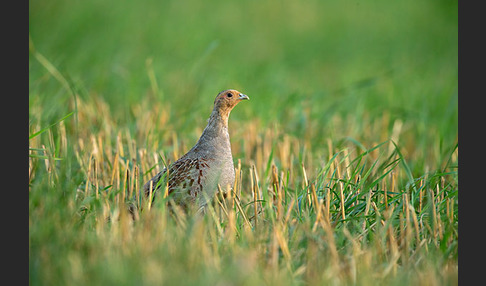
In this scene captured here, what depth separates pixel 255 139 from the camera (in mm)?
6934

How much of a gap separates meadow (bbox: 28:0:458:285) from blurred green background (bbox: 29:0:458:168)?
0.15ft

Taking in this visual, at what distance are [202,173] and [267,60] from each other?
7.49 metres

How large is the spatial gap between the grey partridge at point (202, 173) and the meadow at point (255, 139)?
0.53ft

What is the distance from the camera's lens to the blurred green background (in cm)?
802

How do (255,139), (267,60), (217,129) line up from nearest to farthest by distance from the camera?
(217,129) → (255,139) → (267,60)

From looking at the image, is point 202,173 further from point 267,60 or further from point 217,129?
point 267,60

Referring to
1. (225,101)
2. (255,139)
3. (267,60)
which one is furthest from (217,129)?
(267,60)

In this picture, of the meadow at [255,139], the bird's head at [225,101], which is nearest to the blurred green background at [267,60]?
the meadow at [255,139]

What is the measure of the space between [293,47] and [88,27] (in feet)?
14.7

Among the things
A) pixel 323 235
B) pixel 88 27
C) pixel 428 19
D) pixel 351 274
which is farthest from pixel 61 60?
pixel 428 19

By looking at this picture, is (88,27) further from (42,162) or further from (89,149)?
(42,162)

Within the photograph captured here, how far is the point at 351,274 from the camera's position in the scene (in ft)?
12.1

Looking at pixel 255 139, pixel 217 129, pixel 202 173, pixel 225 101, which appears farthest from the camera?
pixel 255 139

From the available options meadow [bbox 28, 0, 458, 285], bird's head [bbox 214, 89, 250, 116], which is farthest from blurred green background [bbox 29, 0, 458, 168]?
bird's head [bbox 214, 89, 250, 116]
